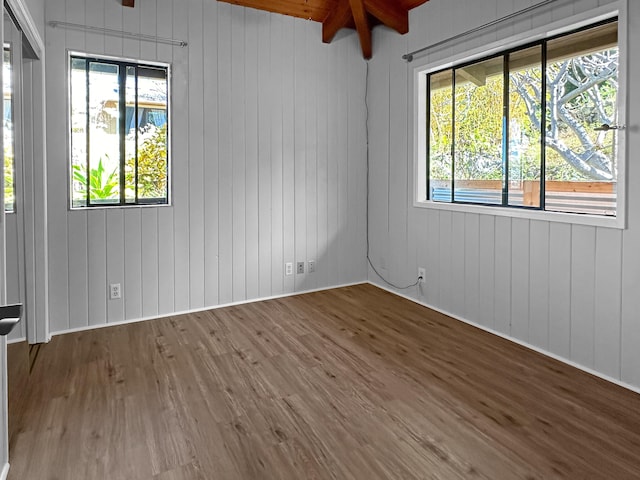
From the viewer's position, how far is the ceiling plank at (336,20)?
4047 millimetres

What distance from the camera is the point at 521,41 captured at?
3107 millimetres

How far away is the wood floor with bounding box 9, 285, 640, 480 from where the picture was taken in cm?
187

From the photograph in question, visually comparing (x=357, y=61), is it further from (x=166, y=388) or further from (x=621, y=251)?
(x=166, y=388)

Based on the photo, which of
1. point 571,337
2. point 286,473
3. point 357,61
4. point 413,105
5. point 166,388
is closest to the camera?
point 286,473

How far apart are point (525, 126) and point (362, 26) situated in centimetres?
184

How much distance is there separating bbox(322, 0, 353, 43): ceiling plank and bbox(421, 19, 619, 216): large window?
908mm

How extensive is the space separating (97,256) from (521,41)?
11.2 feet

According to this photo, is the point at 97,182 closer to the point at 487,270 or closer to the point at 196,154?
the point at 196,154

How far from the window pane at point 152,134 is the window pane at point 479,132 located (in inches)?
95.5

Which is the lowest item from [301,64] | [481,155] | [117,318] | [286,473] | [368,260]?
[286,473]

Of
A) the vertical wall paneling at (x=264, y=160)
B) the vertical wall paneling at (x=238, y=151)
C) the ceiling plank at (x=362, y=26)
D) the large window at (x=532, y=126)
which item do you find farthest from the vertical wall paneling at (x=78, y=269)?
the large window at (x=532, y=126)

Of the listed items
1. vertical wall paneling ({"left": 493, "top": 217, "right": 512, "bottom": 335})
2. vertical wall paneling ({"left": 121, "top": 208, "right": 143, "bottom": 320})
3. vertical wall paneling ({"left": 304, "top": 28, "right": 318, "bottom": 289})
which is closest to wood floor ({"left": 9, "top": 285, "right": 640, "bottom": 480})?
vertical wall paneling ({"left": 493, "top": 217, "right": 512, "bottom": 335})

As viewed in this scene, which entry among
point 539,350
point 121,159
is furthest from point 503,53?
point 121,159

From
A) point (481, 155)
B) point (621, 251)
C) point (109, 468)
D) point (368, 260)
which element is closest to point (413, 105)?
point (481, 155)
